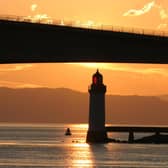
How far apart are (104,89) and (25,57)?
40.9 metres

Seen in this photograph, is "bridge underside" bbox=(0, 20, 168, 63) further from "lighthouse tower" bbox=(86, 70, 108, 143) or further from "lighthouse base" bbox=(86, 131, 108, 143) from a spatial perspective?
"lighthouse base" bbox=(86, 131, 108, 143)

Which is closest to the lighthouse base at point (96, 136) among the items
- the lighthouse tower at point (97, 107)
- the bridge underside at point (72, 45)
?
the lighthouse tower at point (97, 107)

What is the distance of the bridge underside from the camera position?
95.3m

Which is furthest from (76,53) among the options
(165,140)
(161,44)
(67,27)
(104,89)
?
(165,140)

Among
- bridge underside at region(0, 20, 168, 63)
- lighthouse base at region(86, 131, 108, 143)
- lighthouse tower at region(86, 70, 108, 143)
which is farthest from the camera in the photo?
lighthouse base at region(86, 131, 108, 143)

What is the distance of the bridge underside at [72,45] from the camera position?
95.3 meters

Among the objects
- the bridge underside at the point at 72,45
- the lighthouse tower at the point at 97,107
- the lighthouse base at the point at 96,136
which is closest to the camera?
the bridge underside at the point at 72,45

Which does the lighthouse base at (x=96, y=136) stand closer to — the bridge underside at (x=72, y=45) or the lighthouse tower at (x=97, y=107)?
the lighthouse tower at (x=97, y=107)

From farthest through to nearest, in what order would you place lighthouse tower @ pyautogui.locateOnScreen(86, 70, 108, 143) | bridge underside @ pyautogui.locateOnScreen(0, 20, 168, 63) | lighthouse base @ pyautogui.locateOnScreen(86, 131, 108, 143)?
lighthouse base @ pyautogui.locateOnScreen(86, 131, 108, 143) → lighthouse tower @ pyautogui.locateOnScreen(86, 70, 108, 143) → bridge underside @ pyautogui.locateOnScreen(0, 20, 168, 63)

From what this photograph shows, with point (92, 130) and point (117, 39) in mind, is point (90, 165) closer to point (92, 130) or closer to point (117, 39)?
point (117, 39)

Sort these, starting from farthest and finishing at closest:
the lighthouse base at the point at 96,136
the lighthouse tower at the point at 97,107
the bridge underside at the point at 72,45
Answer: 1. the lighthouse base at the point at 96,136
2. the lighthouse tower at the point at 97,107
3. the bridge underside at the point at 72,45

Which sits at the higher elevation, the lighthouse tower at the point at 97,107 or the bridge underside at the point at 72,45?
the bridge underside at the point at 72,45

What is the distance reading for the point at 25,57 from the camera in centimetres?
9681

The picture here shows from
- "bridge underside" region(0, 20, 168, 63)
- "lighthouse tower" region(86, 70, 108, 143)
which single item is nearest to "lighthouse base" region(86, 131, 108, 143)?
"lighthouse tower" region(86, 70, 108, 143)
